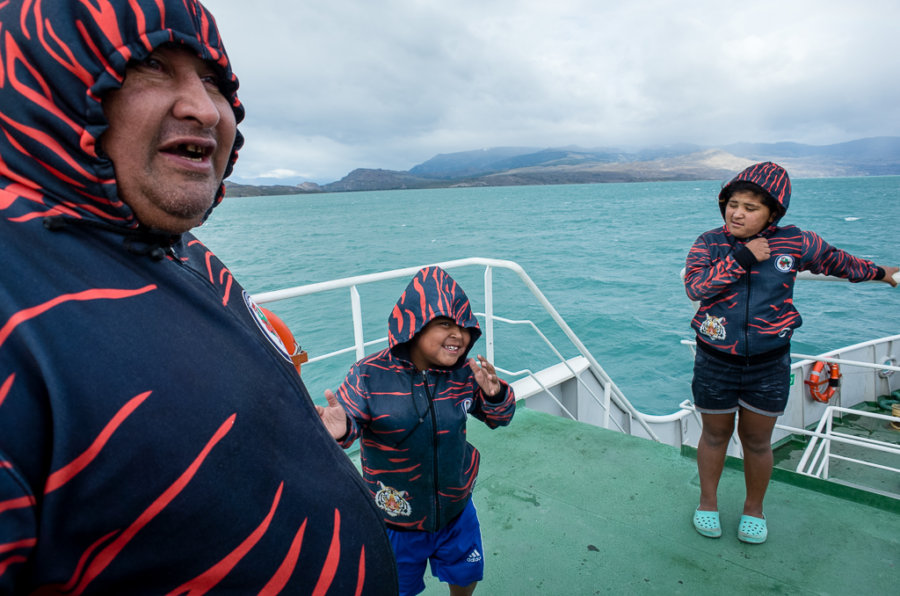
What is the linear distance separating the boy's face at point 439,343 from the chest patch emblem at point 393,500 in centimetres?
43

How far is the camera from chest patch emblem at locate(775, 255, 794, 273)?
203 centimetres

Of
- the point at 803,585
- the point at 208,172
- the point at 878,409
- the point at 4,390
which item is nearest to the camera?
the point at 4,390

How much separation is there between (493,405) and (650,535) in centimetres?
124

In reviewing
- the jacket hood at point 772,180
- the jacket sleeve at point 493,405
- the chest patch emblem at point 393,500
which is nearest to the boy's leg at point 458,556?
the chest patch emblem at point 393,500

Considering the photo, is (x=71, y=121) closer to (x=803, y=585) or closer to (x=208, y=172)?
(x=208, y=172)

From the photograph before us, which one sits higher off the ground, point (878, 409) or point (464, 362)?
point (464, 362)

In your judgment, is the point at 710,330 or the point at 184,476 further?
the point at 710,330

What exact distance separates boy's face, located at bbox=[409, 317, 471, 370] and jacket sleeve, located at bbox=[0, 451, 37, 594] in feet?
4.07

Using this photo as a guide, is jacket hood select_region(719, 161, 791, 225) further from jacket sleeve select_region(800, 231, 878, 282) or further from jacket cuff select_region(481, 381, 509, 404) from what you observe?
jacket cuff select_region(481, 381, 509, 404)

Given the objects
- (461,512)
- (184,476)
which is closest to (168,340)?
(184,476)

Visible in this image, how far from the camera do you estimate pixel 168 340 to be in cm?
63

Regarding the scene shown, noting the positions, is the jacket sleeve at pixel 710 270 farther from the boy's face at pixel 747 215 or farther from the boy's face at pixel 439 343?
the boy's face at pixel 439 343

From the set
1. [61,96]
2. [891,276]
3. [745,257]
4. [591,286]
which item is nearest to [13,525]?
[61,96]

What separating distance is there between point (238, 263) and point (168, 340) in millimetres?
27829
